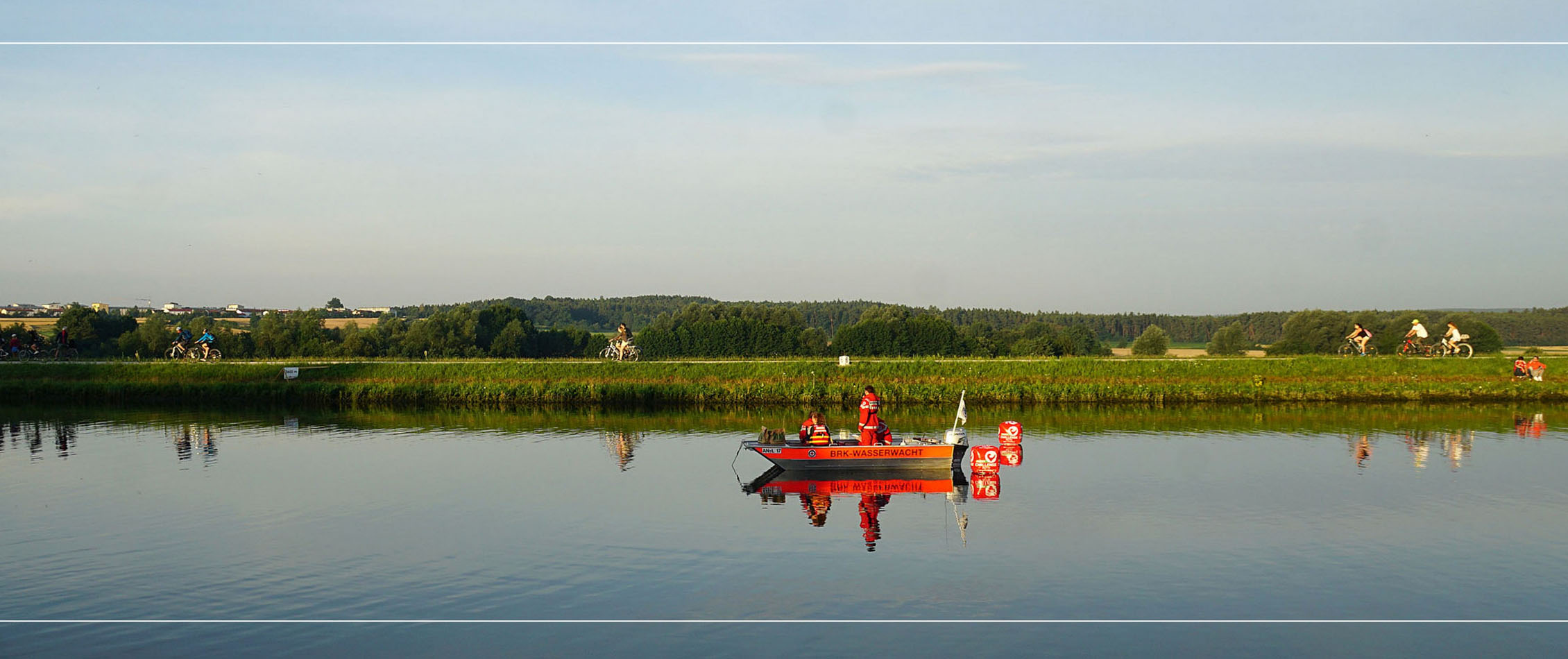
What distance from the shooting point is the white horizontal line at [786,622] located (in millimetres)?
16250

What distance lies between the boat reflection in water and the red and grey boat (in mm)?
194

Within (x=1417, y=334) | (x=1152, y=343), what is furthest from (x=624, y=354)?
(x=1152, y=343)

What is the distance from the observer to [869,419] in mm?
30547

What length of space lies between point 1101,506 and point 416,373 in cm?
3745

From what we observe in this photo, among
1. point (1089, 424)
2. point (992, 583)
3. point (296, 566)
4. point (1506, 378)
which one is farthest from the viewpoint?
point (1506, 378)

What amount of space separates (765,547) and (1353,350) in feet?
152

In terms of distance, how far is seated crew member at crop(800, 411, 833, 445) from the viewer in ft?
98.6

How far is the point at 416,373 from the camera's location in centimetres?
5278

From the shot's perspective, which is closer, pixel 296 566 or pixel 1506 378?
pixel 296 566

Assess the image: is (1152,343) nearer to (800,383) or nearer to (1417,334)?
(1417,334)

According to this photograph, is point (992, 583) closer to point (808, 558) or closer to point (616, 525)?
point (808, 558)

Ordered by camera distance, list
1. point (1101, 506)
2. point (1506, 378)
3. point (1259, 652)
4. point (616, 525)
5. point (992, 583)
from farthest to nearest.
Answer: point (1506, 378), point (1101, 506), point (616, 525), point (992, 583), point (1259, 652)

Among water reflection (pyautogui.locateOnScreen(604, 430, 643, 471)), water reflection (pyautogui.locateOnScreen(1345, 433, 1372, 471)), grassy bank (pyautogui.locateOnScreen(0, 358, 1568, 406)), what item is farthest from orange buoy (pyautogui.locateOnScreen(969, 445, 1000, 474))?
grassy bank (pyautogui.locateOnScreen(0, 358, 1568, 406))

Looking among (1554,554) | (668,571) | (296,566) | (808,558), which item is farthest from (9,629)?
(1554,554)
